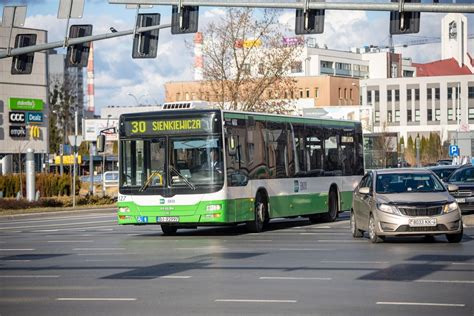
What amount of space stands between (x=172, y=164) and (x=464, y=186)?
12.0 m

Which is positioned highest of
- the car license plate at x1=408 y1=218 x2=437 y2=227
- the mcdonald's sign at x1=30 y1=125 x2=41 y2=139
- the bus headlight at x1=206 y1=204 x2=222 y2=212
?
the mcdonald's sign at x1=30 y1=125 x2=41 y2=139

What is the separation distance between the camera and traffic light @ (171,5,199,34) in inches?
1053

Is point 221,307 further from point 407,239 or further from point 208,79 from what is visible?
point 208,79

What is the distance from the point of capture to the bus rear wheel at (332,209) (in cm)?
3254

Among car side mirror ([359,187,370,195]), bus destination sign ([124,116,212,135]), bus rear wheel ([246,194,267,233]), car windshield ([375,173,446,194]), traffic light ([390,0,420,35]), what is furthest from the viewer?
bus rear wheel ([246,194,267,233])

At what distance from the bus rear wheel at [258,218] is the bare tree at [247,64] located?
3082 centimetres

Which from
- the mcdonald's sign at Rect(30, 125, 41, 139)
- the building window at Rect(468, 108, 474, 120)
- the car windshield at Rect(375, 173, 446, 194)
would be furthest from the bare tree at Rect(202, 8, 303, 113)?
the building window at Rect(468, 108, 474, 120)

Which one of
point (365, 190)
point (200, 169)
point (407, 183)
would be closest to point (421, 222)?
point (407, 183)

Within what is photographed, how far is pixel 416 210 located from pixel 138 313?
11.3 m

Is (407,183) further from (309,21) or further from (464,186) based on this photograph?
(464,186)

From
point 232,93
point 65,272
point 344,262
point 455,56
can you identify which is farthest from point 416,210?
point 455,56

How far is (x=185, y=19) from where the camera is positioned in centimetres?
2678

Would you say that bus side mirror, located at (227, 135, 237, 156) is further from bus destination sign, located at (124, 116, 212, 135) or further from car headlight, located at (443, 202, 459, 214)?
car headlight, located at (443, 202, 459, 214)

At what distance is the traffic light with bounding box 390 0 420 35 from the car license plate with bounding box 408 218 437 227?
5.16 metres
